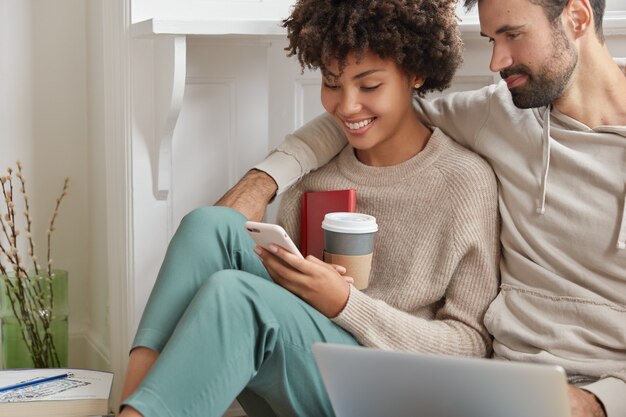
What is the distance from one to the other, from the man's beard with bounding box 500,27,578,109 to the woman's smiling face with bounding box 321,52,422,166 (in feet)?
0.77

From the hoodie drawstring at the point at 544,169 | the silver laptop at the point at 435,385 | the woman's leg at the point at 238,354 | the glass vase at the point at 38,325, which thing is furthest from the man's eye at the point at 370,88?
the glass vase at the point at 38,325

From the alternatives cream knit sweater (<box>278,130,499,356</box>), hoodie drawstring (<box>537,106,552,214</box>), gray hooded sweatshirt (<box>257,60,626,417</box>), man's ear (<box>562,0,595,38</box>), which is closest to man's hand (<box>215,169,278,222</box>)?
cream knit sweater (<box>278,130,499,356</box>)

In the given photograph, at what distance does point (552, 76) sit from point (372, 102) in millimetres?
319

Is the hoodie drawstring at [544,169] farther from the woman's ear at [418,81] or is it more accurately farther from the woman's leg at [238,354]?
the woman's leg at [238,354]

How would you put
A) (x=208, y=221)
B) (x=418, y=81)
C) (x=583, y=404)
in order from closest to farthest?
(x=583, y=404)
(x=208, y=221)
(x=418, y=81)

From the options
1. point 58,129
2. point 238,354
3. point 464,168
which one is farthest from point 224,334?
point 58,129

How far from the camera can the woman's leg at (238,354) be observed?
4.71 feet

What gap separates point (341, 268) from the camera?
65.6 inches

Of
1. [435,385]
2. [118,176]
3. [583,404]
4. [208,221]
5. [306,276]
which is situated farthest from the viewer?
[118,176]

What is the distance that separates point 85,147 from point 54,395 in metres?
0.76

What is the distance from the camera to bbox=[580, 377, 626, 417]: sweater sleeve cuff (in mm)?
1487

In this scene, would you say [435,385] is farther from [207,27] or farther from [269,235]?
[207,27]

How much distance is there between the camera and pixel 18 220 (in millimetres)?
2344

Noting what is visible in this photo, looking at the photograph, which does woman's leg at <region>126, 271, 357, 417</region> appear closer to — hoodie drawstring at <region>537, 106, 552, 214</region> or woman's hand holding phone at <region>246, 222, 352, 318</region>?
woman's hand holding phone at <region>246, 222, 352, 318</region>
